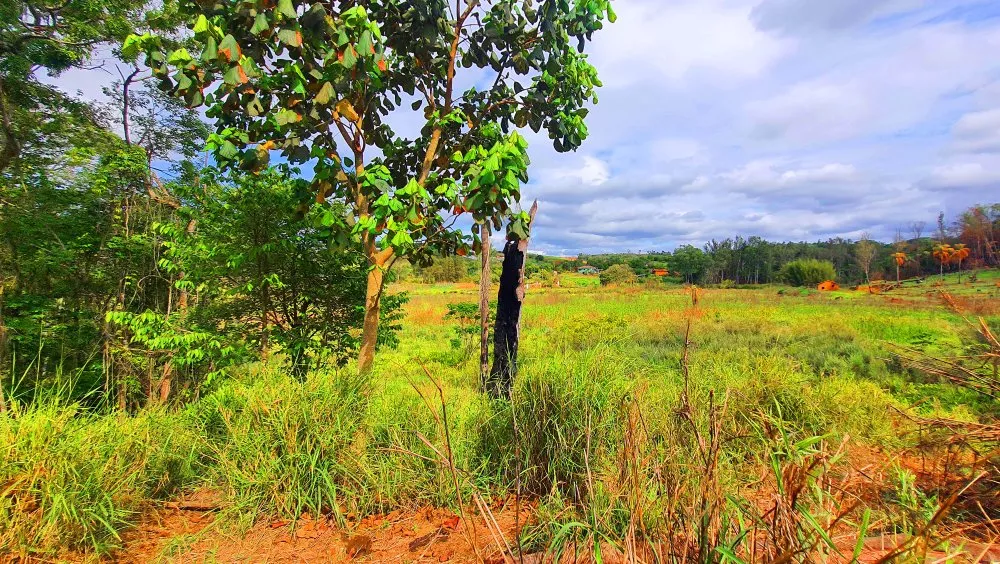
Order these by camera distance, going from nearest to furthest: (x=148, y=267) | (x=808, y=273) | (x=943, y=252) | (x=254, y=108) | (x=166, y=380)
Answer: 1. (x=254, y=108)
2. (x=166, y=380)
3. (x=148, y=267)
4. (x=943, y=252)
5. (x=808, y=273)

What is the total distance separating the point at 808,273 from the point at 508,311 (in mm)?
69262

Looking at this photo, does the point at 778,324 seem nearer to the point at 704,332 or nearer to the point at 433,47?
the point at 704,332

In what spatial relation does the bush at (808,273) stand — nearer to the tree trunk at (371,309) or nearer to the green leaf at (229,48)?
the tree trunk at (371,309)

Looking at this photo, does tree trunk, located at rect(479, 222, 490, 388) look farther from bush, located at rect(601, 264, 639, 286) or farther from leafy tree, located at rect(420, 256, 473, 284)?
bush, located at rect(601, 264, 639, 286)

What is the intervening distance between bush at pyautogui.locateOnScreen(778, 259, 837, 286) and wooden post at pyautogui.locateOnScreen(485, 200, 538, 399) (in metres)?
65.0

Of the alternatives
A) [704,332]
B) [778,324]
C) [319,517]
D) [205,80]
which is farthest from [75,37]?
[778,324]

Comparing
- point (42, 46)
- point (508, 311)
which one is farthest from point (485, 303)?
point (42, 46)

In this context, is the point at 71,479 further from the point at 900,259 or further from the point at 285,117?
the point at 900,259

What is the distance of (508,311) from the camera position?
4.75 meters

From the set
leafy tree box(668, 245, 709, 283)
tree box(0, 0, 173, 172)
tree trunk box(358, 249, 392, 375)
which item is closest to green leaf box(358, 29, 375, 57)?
tree trunk box(358, 249, 392, 375)

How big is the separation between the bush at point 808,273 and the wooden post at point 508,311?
2558 inches

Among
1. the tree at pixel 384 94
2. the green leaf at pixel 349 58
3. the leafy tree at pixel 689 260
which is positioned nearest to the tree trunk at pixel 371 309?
the tree at pixel 384 94

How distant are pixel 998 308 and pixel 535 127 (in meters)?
26.4

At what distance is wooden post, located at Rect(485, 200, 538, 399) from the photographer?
4613 mm
